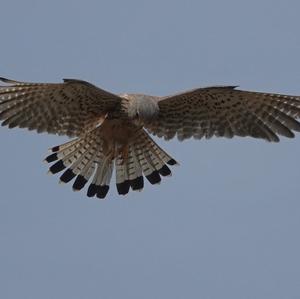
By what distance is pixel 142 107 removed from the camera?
1905cm

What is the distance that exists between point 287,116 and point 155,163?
6.98ft

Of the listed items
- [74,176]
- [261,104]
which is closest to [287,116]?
[261,104]

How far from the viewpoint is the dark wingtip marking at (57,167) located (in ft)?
64.6

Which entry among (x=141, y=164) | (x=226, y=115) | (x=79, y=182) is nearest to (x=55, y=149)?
(x=79, y=182)

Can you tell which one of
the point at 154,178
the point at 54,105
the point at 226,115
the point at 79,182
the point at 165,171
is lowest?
the point at 79,182

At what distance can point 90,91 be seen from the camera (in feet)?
61.8

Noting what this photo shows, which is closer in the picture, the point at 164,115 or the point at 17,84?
the point at 17,84

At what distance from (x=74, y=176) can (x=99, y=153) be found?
20.1 inches

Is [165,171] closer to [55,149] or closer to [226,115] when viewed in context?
[226,115]

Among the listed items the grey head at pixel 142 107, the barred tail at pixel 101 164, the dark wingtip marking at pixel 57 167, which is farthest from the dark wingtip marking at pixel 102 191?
the grey head at pixel 142 107

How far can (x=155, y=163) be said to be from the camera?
1995 centimetres

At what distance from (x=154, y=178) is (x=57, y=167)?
1.47m

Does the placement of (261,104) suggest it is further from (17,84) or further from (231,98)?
(17,84)

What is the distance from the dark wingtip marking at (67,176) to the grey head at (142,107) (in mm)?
1443
